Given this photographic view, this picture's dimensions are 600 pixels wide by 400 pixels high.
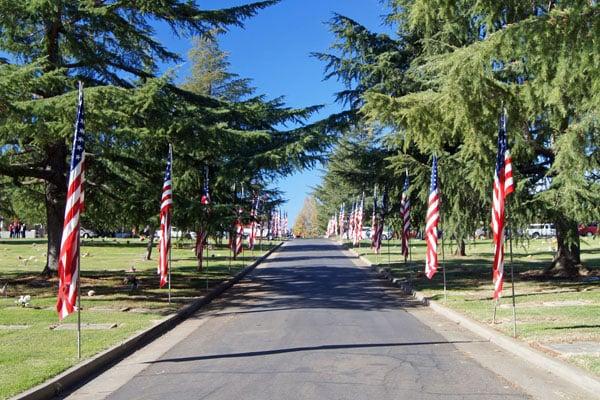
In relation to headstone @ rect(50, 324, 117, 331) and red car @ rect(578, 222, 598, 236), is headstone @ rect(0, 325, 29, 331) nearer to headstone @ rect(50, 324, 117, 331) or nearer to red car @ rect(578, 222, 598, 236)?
headstone @ rect(50, 324, 117, 331)

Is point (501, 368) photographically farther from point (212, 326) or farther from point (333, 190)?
point (333, 190)

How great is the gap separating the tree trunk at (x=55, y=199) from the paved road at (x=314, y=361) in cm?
734

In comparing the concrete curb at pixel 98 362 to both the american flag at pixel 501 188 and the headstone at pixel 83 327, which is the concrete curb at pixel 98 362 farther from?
the american flag at pixel 501 188

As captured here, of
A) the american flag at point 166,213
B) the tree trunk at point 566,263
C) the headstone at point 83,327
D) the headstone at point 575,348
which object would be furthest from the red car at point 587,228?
the headstone at point 83,327

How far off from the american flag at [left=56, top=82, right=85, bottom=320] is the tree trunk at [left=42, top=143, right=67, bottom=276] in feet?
32.4

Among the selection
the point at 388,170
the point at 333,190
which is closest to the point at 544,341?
the point at 388,170

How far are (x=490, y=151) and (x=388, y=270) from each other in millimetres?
11827

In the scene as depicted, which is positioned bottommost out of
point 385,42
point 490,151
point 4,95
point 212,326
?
point 212,326

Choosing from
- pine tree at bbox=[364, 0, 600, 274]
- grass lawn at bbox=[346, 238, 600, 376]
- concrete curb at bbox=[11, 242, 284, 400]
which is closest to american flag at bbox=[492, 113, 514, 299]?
pine tree at bbox=[364, 0, 600, 274]

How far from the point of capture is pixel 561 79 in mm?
10391

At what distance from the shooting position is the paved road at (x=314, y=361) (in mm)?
6973

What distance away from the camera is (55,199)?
19562 mm

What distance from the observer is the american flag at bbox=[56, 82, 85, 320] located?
30.8 ft

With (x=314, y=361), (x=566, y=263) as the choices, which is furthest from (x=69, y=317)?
(x=566, y=263)
